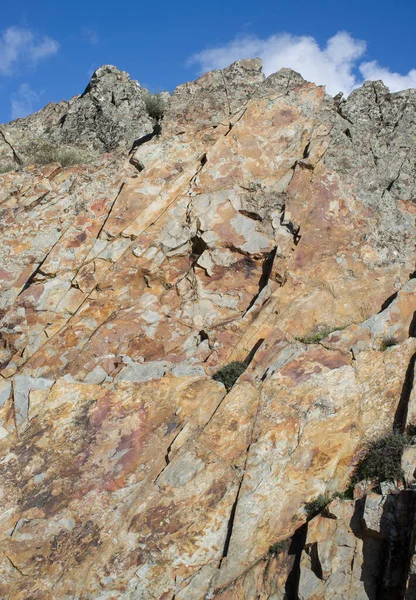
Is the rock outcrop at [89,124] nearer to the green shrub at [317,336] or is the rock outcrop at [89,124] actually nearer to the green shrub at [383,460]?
the green shrub at [317,336]

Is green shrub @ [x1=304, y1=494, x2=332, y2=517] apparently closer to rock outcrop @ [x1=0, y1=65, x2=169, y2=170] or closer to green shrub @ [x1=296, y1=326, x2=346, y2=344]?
green shrub @ [x1=296, y1=326, x2=346, y2=344]

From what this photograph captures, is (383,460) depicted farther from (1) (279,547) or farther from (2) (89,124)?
(2) (89,124)

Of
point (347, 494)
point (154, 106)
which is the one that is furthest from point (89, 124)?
point (347, 494)

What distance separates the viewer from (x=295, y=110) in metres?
15.9

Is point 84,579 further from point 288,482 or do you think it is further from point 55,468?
point 288,482

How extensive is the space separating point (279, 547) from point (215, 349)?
4504mm

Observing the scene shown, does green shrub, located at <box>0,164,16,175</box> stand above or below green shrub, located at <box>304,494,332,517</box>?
above

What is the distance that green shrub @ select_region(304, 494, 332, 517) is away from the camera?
33.4ft

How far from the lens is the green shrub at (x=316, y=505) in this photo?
10195mm

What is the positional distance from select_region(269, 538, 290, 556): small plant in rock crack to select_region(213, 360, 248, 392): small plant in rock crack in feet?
10.6

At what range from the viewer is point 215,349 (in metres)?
12.7

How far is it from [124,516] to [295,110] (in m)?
11.9

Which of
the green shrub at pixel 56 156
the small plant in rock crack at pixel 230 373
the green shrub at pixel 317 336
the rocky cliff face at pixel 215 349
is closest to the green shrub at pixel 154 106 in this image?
the rocky cliff face at pixel 215 349

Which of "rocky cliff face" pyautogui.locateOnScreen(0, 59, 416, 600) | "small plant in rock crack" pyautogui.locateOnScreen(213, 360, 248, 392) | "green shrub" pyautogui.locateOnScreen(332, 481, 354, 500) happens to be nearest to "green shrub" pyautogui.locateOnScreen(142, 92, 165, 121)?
"rocky cliff face" pyautogui.locateOnScreen(0, 59, 416, 600)
